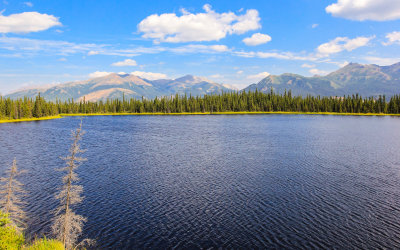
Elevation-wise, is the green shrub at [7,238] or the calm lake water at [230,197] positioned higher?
the green shrub at [7,238]

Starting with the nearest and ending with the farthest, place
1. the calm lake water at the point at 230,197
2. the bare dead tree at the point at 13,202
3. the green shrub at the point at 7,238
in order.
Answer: the green shrub at the point at 7,238 → the bare dead tree at the point at 13,202 → the calm lake water at the point at 230,197

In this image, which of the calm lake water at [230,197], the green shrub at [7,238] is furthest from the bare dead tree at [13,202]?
the calm lake water at [230,197]

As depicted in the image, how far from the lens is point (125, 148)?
254 feet

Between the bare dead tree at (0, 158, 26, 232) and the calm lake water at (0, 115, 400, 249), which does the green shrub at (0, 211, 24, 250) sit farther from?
the calm lake water at (0, 115, 400, 249)

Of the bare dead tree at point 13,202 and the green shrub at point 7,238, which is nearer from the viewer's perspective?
the green shrub at point 7,238

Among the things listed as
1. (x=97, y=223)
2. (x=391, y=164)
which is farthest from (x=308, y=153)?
(x=97, y=223)

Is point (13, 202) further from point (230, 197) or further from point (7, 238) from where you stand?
point (230, 197)

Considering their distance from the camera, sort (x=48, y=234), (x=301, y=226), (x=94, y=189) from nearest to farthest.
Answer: (x=48, y=234), (x=301, y=226), (x=94, y=189)

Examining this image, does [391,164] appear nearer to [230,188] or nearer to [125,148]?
[230,188]

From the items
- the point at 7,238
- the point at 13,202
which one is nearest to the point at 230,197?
the point at 7,238

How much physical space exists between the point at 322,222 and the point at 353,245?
4.73 metres

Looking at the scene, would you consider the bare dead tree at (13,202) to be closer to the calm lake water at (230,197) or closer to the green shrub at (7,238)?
the green shrub at (7,238)

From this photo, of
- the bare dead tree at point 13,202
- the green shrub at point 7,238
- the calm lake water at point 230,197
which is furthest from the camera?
the calm lake water at point 230,197

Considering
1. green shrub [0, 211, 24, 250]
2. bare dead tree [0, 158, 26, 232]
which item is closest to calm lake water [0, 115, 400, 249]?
bare dead tree [0, 158, 26, 232]
